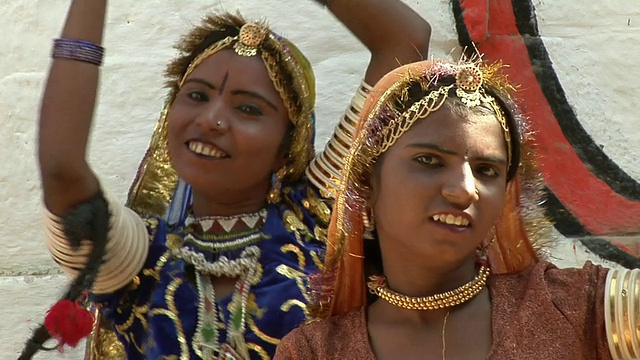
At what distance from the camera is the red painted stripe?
3369mm

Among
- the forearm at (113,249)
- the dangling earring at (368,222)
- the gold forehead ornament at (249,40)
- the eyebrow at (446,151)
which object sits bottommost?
the forearm at (113,249)

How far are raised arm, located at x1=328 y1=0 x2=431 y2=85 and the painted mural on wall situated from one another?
0.51 m

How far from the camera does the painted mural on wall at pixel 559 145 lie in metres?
3.36

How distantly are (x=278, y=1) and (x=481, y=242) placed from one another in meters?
1.82

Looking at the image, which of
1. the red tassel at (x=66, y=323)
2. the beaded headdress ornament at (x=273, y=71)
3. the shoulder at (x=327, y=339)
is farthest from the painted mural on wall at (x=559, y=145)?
the red tassel at (x=66, y=323)

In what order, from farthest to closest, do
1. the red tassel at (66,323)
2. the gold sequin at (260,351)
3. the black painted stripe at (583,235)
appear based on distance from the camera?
1. the black painted stripe at (583,235)
2. the gold sequin at (260,351)
3. the red tassel at (66,323)

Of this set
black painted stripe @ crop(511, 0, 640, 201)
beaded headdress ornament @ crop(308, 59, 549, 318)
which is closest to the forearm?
beaded headdress ornament @ crop(308, 59, 549, 318)

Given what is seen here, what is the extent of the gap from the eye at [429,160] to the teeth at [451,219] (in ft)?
0.38

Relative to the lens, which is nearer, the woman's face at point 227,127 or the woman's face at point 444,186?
the woman's face at point 444,186

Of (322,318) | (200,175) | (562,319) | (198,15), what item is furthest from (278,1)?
(562,319)

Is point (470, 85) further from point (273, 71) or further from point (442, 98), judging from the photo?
point (273, 71)

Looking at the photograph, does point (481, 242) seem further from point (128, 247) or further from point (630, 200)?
point (630, 200)

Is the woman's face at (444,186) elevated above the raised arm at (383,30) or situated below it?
below

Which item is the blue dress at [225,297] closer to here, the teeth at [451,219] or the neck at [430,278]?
the neck at [430,278]
